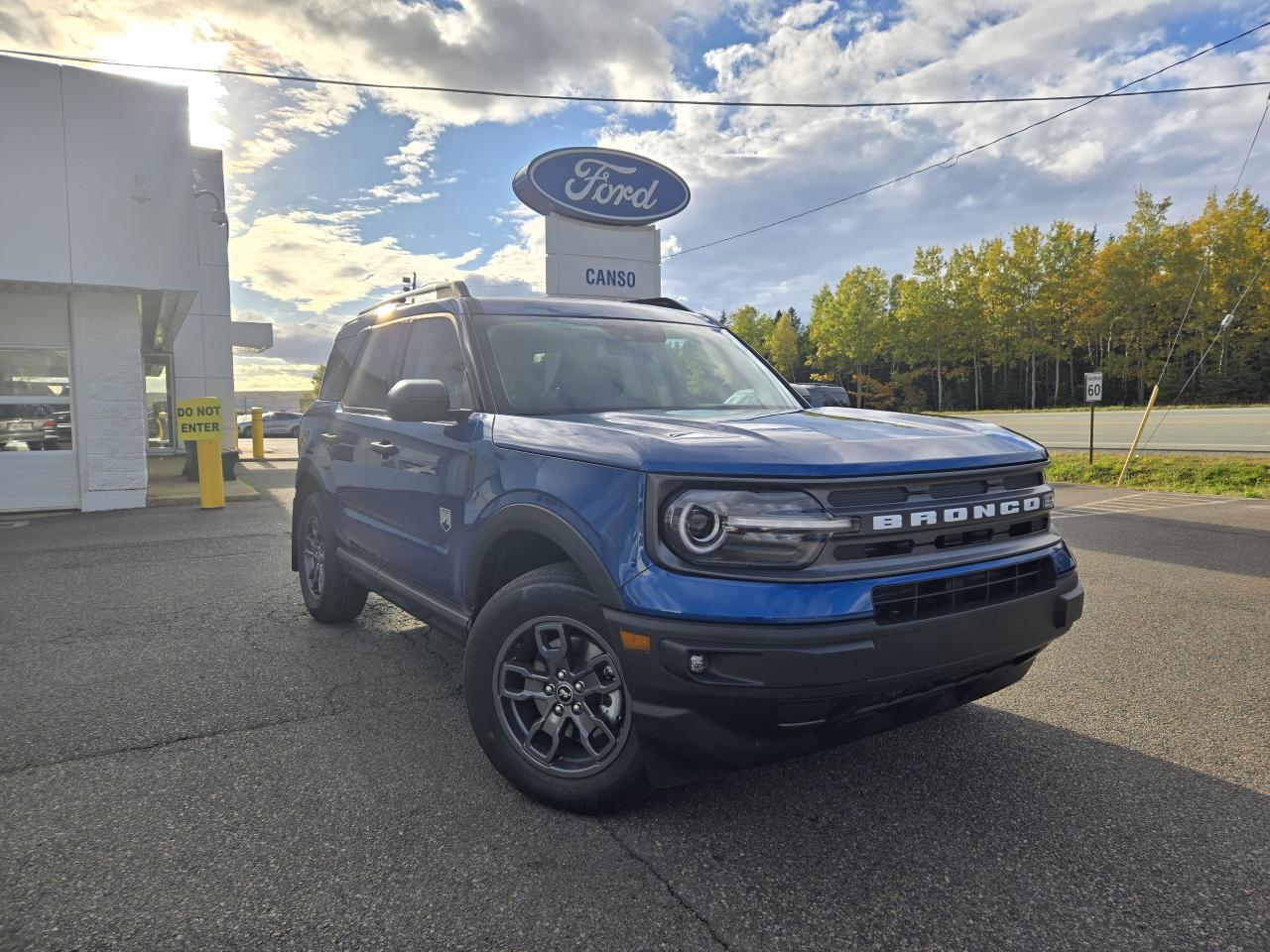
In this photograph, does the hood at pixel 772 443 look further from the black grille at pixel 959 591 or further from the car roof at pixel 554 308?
the car roof at pixel 554 308

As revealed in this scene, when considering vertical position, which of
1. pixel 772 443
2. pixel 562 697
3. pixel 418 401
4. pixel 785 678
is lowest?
pixel 562 697

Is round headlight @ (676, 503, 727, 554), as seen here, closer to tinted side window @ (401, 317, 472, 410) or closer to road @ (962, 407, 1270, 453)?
tinted side window @ (401, 317, 472, 410)

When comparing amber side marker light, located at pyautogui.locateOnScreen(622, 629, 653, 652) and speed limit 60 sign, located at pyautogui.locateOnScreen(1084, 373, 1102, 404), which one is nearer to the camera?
amber side marker light, located at pyautogui.locateOnScreen(622, 629, 653, 652)

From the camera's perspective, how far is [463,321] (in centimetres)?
371

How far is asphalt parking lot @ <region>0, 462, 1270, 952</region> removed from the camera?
2.18m

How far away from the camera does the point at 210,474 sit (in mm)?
11898

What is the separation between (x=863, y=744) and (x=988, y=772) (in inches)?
19.0

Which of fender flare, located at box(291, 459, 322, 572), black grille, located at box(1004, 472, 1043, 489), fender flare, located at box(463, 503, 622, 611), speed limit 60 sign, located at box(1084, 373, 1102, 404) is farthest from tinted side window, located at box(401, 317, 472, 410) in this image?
speed limit 60 sign, located at box(1084, 373, 1102, 404)

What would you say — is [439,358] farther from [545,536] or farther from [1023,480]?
[1023,480]

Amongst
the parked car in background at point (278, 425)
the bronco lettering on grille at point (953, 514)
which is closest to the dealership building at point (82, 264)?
the bronco lettering on grille at point (953, 514)

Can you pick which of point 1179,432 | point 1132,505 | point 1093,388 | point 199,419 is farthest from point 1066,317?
point 199,419

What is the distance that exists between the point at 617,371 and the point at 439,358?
0.93m

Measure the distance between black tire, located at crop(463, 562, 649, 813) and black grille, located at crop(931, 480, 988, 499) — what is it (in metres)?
1.14

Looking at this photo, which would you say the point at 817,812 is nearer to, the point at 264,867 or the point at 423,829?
the point at 423,829
